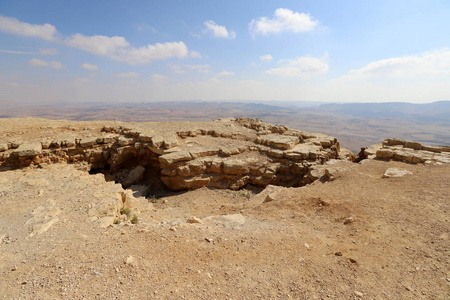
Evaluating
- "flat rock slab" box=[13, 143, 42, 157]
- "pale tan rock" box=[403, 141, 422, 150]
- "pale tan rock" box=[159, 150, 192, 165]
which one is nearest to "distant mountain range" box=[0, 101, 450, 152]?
"pale tan rock" box=[403, 141, 422, 150]

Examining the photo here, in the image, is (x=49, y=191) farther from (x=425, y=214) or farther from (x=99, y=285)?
(x=425, y=214)

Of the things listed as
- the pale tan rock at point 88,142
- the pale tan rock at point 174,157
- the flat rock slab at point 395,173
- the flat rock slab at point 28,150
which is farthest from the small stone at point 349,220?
the flat rock slab at point 28,150

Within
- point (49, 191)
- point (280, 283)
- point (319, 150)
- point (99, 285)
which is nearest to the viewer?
point (99, 285)

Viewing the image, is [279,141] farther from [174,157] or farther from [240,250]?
[240,250]

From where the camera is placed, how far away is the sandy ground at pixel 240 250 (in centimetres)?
346

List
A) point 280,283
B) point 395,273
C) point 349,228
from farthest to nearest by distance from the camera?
point 349,228
point 395,273
point 280,283

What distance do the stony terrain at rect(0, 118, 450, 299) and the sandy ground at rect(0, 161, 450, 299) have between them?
3cm

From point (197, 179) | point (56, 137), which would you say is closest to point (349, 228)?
point (197, 179)

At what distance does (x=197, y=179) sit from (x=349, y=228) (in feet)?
26.6

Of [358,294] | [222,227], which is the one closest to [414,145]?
[358,294]

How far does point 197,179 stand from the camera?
1200 cm

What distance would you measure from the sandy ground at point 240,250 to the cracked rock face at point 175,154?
14.7 ft

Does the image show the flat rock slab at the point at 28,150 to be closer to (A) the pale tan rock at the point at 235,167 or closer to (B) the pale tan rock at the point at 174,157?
(B) the pale tan rock at the point at 174,157

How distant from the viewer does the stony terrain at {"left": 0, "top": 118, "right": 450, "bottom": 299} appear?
3555mm
